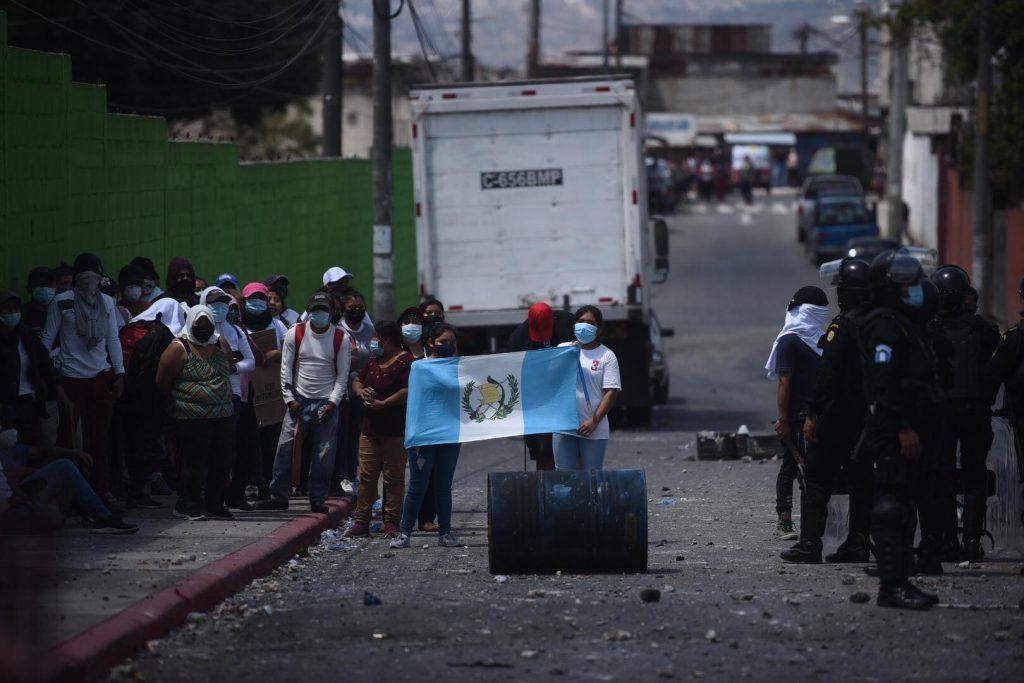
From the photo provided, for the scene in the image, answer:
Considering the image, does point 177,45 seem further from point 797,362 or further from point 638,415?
point 797,362

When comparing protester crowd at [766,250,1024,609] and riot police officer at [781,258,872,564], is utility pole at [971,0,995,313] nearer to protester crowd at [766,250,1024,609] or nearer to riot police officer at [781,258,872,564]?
protester crowd at [766,250,1024,609]

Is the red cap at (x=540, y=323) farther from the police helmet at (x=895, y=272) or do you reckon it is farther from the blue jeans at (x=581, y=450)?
the police helmet at (x=895, y=272)

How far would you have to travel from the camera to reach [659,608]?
9.16m

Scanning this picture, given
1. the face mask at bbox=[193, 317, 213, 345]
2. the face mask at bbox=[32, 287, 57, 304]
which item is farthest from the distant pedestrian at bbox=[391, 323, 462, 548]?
the face mask at bbox=[32, 287, 57, 304]

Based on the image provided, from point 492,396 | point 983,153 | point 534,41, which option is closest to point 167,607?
point 492,396

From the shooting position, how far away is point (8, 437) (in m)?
10.9

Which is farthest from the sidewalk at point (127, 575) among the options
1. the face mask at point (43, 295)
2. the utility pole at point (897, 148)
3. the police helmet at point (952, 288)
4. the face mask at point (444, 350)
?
the utility pole at point (897, 148)

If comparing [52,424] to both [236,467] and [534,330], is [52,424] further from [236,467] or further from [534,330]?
[534,330]

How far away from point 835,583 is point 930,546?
74 cm

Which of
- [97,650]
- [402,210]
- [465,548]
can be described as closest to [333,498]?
[465,548]

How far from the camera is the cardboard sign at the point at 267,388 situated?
Result: 13.4 meters

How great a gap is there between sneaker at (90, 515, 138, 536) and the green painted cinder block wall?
2.46 metres

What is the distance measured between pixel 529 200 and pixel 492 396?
8.31 m

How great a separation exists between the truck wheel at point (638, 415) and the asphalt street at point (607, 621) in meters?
7.28
